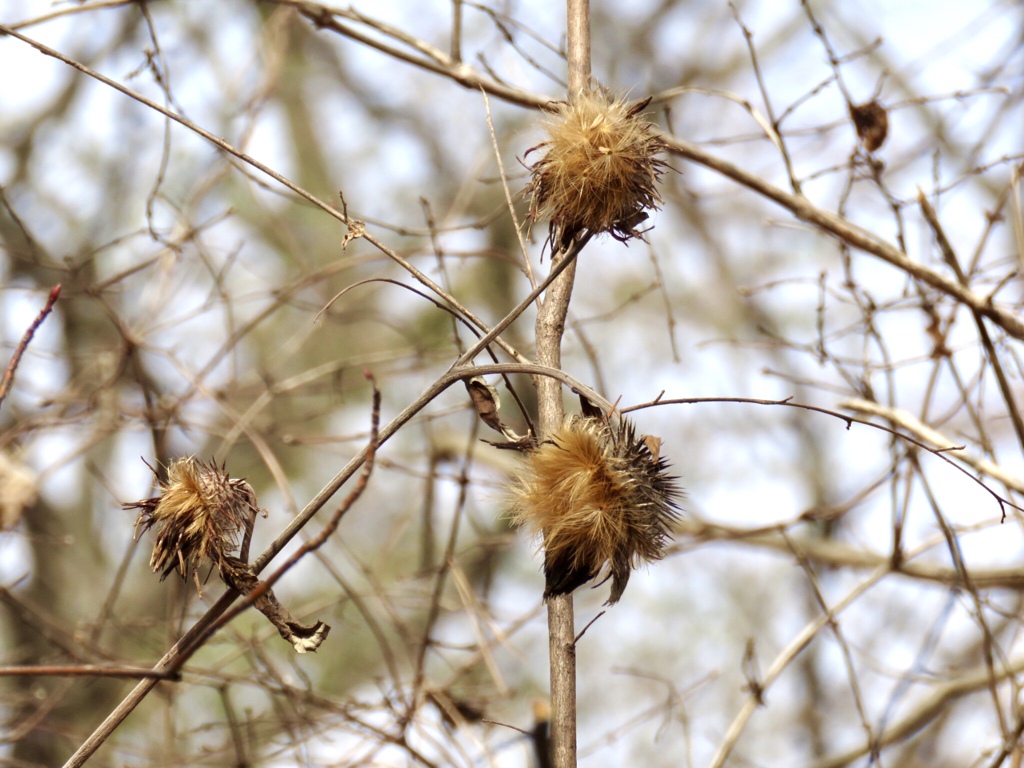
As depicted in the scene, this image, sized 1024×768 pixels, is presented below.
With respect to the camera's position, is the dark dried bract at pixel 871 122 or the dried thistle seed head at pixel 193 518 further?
the dark dried bract at pixel 871 122

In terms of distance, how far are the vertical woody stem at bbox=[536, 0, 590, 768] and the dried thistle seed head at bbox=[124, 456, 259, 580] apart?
276mm

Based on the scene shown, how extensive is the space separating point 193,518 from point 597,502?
326 mm

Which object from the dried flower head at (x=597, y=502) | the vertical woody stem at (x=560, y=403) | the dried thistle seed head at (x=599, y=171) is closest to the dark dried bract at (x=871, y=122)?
the vertical woody stem at (x=560, y=403)

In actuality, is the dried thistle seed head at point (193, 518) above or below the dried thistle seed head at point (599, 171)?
below

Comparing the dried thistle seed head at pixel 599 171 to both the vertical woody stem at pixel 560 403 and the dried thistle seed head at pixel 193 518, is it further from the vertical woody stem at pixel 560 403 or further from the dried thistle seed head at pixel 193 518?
the dried thistle seed head at pixel 193 518

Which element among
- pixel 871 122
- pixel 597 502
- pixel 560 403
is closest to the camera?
pixel 597 502

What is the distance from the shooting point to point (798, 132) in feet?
4.74

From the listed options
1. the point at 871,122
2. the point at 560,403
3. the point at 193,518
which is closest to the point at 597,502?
the point at 560,403

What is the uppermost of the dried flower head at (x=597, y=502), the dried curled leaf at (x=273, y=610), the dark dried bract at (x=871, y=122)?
the dark dried bract at (x=871, y=122)

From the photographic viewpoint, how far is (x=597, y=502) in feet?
2.23

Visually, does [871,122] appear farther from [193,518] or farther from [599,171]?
[193,518]

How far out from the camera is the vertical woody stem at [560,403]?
2.48 ft

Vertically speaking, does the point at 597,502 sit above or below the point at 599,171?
below

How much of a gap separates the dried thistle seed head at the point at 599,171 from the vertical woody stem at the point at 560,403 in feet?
0.16
